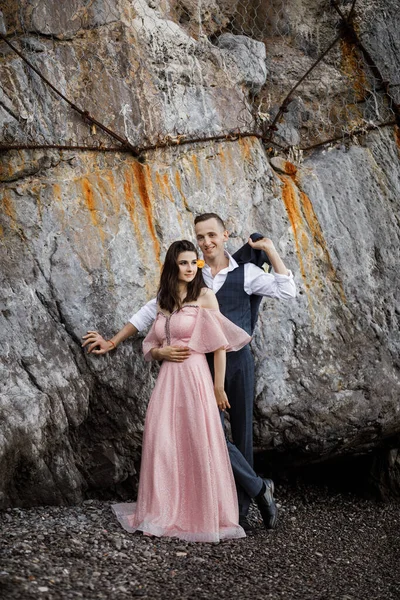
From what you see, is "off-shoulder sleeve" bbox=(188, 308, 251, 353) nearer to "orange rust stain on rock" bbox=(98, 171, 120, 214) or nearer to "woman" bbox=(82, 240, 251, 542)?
"woman" bbox=(82, 240, 251, 542)

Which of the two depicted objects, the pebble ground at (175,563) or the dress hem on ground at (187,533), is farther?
the dress hem on ground at (187,533)

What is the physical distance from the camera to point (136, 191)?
5.54 m

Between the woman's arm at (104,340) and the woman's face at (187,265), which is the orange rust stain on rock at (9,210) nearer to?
the woman's arm at (104,340)

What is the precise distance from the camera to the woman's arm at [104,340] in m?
4.87

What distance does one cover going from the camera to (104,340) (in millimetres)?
5012

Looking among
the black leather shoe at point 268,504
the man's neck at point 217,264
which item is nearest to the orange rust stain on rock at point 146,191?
the man's neck at point 217,264

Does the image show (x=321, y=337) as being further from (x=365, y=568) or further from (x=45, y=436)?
(x=45, y=436)

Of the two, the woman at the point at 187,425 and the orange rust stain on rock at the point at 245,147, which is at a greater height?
the orange rust stain on rock at the point at 245,147

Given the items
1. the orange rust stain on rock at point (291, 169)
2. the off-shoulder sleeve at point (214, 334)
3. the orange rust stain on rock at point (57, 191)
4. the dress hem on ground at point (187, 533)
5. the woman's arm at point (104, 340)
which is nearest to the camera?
the dress hem on ground at point (187, 533)

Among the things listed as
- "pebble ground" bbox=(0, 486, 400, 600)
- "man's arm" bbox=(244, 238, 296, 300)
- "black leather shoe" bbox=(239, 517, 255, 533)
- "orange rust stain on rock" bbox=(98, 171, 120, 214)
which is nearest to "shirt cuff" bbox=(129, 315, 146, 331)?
"man's arm" bbox=(244, 238, 296, 300)

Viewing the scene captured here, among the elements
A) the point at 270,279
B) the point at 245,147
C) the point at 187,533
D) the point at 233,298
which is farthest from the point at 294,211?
the point at 187,533

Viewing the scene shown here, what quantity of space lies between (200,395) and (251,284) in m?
0.79

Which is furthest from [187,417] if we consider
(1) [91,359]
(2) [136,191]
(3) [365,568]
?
(2) [136,191]

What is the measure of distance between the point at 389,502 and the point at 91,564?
3114 millimetres
